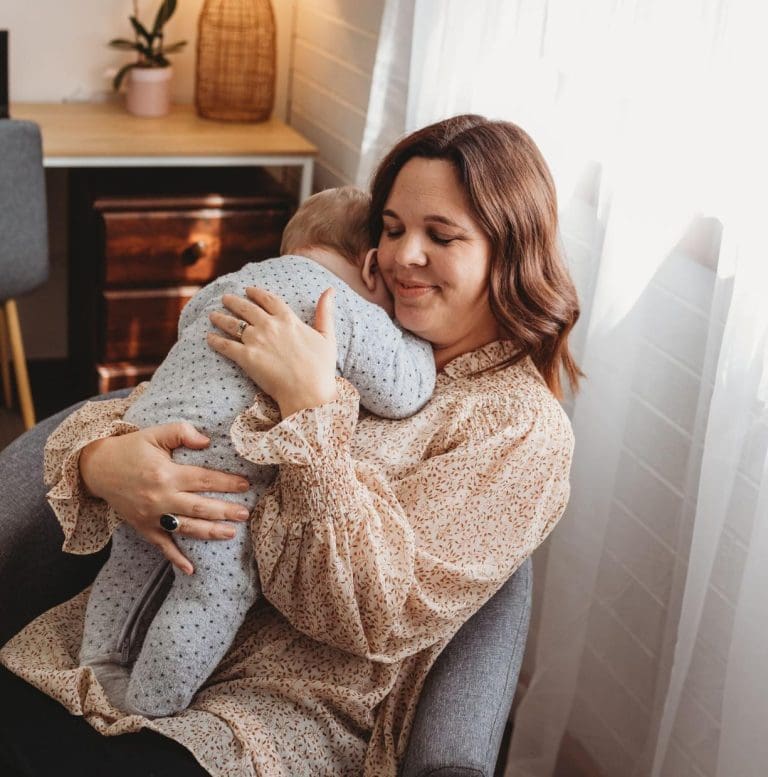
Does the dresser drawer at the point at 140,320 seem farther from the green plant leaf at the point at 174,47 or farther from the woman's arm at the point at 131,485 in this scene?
the woman's arm at the point at 131,485

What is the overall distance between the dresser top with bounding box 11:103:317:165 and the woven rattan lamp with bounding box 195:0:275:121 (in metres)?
0.04

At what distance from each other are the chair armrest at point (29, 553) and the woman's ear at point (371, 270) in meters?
0.52

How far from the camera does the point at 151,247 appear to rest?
2.58m

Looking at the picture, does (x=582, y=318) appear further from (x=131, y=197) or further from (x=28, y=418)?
(x=28, y=418)

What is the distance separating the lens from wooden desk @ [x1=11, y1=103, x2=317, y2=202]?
100.0 inches

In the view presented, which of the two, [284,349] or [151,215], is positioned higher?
[284,349]

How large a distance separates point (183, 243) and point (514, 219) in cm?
138

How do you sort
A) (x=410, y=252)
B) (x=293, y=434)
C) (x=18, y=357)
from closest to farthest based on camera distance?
(x=293, y=434)
(x=410, y=252)
(x=18, y=357)

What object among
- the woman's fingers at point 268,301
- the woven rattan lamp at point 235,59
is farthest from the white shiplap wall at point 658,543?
the woven rattan lamp at point 235,59

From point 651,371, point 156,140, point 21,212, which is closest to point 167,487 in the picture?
point 651,371

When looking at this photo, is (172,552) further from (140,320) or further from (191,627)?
(140,320)

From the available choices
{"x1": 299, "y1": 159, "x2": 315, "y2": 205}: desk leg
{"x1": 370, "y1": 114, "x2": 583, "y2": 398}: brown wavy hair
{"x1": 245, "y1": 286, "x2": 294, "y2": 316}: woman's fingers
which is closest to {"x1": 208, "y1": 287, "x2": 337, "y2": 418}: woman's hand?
{"x1": 245, "y1": 286, "x2": 294, "y2": 316}: woman's fingers

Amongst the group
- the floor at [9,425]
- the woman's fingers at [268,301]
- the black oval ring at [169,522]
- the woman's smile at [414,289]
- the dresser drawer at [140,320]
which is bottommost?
the floor at [9,425]

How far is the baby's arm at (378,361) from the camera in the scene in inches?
52.6
